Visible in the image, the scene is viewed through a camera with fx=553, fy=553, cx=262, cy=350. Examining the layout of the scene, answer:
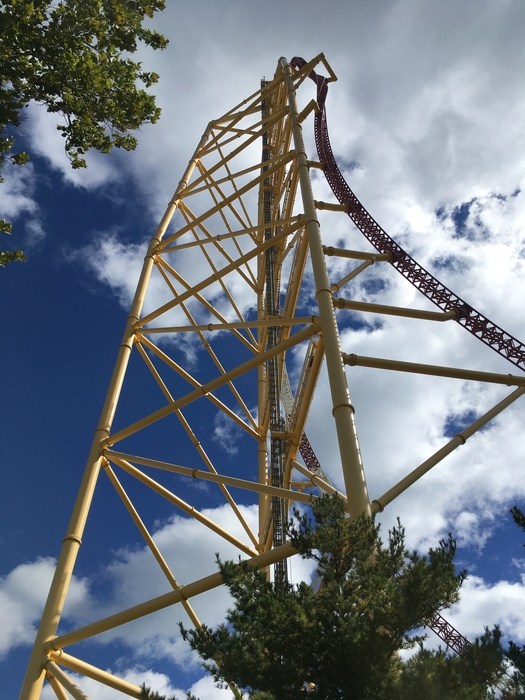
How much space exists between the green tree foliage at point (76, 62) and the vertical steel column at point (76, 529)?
1.85 m

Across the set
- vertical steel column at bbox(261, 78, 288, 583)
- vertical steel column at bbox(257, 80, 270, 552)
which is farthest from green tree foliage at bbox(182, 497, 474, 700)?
vertical steel column at bbox(257, 80, 270, 552)

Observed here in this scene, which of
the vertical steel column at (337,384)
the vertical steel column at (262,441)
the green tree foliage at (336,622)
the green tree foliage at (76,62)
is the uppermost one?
the green tree foliage at (76,62)

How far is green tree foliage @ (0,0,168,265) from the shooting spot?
678 centimetres

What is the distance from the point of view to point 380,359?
5535mm

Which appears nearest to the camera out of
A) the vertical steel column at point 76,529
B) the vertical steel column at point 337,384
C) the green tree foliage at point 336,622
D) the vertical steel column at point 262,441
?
the green tree foliage at point 336,622

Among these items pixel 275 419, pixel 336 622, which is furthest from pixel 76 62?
pixel 336 622

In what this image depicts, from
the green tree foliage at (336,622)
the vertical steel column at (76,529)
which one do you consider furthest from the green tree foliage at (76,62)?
the green tree foliage at (336,622)

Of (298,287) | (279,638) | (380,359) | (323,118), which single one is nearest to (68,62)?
(298,287)

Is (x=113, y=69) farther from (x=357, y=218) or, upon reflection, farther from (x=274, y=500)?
(x=274, y=500)

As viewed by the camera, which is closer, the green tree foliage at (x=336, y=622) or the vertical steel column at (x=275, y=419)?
the green tree foliage at (x=336, y=622)

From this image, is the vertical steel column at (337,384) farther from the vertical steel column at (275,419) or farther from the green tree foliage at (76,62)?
the green tree foliage at (76,62)

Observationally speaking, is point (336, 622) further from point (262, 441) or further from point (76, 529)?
point (262, 441)

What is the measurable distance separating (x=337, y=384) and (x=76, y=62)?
5.34 m

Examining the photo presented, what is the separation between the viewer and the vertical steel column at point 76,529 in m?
4.66
